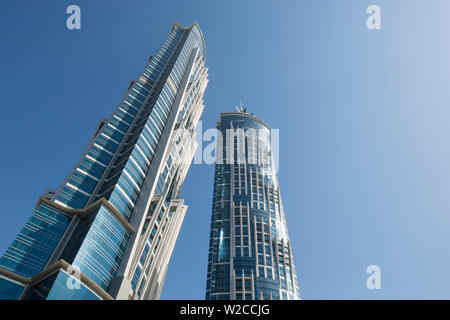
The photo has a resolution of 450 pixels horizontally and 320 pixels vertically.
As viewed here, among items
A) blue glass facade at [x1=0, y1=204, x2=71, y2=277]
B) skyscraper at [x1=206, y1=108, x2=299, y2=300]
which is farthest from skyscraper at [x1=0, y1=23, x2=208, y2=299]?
skyscraper at [x1=206, y1=108, x2=299, y2=300]

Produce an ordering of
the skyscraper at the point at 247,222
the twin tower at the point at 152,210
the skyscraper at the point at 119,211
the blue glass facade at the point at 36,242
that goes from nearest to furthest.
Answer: the skyscraper at the point at 119,211 → the blue glass facade at the point at 36,242 → the twin tower at the point at 152,210 → the skyscraper at the point at 247,222

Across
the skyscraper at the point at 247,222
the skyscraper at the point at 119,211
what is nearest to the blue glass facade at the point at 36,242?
the skyscraper at the point at 119,211

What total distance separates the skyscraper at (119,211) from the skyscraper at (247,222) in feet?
88.7

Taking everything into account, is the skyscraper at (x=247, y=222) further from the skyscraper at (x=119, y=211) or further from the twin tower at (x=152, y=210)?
the skyscraper at (x=119, y=211)

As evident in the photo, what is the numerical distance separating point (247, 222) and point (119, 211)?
67.5m

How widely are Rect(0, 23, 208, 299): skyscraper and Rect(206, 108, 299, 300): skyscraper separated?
2703cm

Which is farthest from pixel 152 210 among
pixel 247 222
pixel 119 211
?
Answer: pixel 247 222

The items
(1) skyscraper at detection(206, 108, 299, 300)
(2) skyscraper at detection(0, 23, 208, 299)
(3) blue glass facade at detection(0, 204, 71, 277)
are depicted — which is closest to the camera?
(2) skyscraper at detection(0, 23, 208, 299)

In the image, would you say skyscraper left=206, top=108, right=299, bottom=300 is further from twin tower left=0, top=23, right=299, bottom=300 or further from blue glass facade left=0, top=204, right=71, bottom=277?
blue glass facade left=0, top=204, right=71, bottom=277

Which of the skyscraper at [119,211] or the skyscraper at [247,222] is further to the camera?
the skyscraper at [247,222]

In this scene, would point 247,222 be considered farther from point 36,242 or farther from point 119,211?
point 36,242

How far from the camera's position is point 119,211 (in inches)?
3095

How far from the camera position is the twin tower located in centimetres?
6306

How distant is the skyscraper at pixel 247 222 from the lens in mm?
114938
